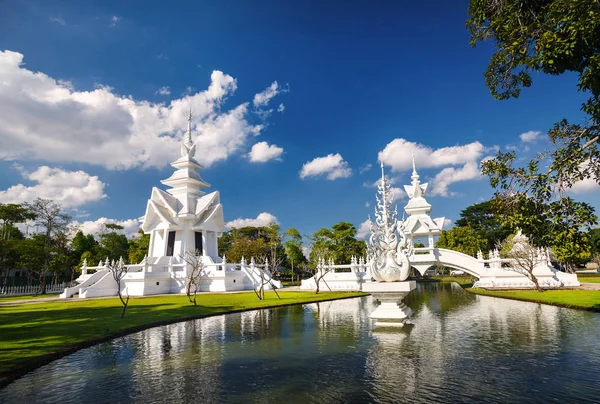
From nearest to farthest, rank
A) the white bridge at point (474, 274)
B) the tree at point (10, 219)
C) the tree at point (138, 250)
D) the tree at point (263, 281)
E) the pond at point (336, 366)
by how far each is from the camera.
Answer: the pond at point (336, 366), the tree at point (263, 281), the white bridge at point (474, 274), the tree at point (10, 219), the tree at point (138, 250)

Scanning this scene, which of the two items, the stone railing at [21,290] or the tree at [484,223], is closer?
the stone railing at [21,290]

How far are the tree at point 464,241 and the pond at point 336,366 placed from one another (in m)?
45.5

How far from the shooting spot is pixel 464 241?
58.3 meters

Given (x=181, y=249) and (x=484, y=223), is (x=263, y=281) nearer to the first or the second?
(x=181, y=249)

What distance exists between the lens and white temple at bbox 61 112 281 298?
32.2 meters

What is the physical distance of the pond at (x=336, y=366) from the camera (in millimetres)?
6211

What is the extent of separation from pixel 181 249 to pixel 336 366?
114ft

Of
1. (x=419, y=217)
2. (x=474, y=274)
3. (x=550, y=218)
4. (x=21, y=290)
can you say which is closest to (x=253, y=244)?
(x=419, y=217)

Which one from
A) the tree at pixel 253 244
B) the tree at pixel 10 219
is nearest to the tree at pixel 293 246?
the tree at pixel 253 244

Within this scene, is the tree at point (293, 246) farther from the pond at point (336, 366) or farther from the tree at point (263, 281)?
the pond at point (336, 366)

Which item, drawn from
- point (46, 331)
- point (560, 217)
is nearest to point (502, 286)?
point (560, 217)

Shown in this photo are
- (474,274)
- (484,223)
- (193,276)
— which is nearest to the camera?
(193,276)

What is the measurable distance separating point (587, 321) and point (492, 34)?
10784mm

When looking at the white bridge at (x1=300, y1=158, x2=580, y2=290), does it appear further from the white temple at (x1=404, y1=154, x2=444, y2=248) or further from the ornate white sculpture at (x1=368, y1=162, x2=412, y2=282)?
the ornate white sculpture at (x1=368, y1=162, x2=412, y2=282)
